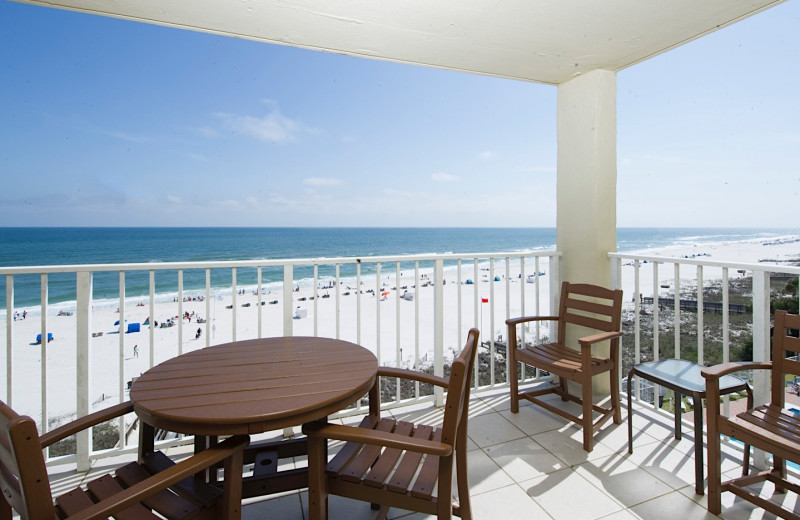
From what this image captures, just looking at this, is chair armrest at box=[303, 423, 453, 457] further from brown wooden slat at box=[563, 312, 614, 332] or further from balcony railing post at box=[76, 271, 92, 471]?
brown wooden slat at box=[563, 312, 614, 332]

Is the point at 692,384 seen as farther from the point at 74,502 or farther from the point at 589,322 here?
the point at 74,502

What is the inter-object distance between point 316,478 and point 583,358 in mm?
1720


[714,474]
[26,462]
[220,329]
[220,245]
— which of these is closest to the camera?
[26,462]

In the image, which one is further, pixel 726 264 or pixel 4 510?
pixel 726 264

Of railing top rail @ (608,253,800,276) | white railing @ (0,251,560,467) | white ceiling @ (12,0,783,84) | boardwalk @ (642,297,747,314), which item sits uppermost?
white ceiling @ (12,0,783,84)

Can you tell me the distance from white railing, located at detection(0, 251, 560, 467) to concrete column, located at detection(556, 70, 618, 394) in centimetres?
30

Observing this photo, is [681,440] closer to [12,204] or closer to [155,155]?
[155,155]

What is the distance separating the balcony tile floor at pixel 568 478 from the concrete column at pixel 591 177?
0.81 m

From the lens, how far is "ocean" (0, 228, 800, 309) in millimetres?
16094

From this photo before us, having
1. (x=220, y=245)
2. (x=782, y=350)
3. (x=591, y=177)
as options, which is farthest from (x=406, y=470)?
(x=220, y=245)

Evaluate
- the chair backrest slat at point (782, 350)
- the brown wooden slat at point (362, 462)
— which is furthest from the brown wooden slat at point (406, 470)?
the chair backrest slat at point (782, 350)

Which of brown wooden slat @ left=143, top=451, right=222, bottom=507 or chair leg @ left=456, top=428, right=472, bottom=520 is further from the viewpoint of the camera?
chair leg @ left=456, top=428, right=472, bottom=520

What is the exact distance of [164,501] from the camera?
1186 mm

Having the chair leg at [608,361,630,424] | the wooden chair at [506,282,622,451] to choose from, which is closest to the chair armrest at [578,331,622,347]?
the wooden chair at [506,282,622,451]
